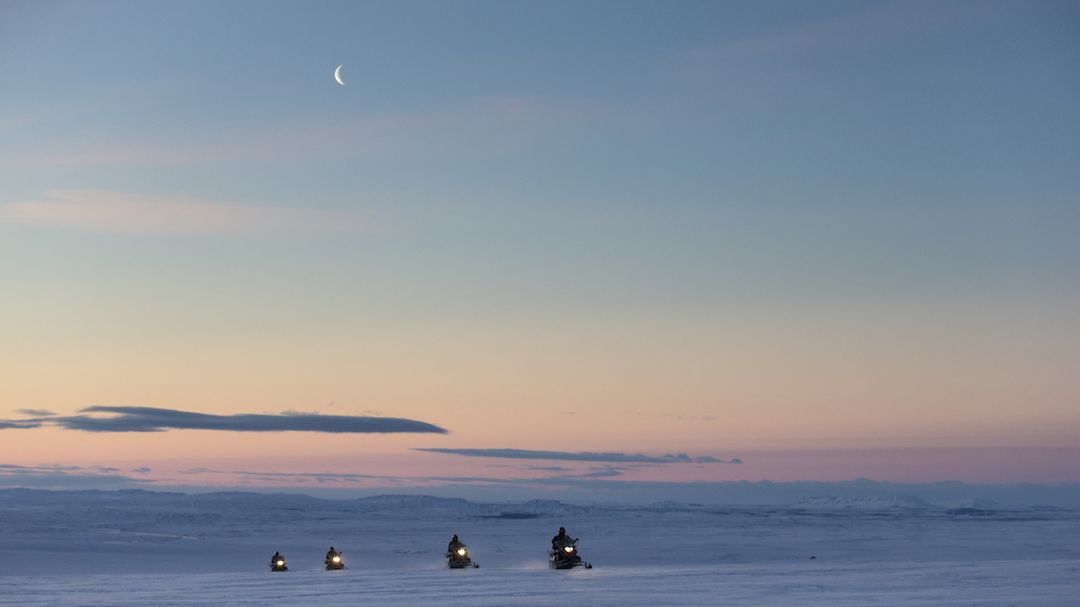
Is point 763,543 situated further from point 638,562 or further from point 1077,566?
point 1077,566

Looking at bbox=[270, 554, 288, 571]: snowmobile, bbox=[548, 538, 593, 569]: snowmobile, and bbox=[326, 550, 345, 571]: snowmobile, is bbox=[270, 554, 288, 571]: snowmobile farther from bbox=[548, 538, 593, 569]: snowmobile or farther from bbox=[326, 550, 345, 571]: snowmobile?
bbox=[548, 538, 593, 569]: snowmobile

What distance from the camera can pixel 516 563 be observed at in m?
56.7

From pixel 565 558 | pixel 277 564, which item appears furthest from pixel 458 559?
pixel 277 564

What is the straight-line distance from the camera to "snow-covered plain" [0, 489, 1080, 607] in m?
27.5

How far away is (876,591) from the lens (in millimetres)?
26562

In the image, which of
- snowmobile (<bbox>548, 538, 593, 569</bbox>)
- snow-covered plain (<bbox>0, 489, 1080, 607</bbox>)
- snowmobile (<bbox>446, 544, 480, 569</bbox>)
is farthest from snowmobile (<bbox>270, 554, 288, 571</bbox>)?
Result: snowmobile (<bbox>548, 538, 593, 569</bbox>)

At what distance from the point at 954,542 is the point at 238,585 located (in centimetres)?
5088

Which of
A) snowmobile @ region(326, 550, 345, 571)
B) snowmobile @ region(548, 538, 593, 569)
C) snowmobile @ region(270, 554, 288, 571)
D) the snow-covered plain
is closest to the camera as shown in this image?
the snow-covered plain

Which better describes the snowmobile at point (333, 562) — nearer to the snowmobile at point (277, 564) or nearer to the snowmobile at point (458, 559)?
the snowmobile at point (277, 564)

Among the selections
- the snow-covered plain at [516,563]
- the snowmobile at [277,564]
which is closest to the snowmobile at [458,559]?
the snow-covered plain at [516,563]

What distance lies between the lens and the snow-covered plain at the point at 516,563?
2753cm

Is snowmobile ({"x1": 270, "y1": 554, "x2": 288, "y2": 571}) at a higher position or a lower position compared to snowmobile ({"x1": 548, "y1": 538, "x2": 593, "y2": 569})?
lower

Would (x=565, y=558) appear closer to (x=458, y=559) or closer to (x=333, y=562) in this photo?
(x=458, y=559)

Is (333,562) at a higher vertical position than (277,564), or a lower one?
higher
